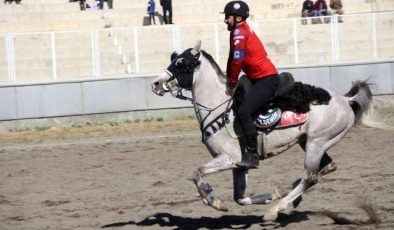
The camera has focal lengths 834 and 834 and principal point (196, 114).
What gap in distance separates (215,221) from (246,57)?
1974 mm

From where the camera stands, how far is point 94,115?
69.3 ft

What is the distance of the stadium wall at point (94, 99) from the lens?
20.9 m

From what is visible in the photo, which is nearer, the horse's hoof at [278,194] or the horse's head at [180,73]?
the horse's head at [180,73]

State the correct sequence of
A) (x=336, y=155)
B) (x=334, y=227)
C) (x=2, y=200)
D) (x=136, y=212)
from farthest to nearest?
(x=336, y=155) → (x=2, y=200) → (x=136, y=212) → (x=334, y=227)

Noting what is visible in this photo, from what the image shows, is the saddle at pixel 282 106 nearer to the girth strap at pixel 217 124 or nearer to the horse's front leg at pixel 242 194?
the girth strap at pixel 217 124

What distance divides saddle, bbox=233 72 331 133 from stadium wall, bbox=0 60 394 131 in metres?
12.1

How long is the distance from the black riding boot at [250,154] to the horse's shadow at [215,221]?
760mm

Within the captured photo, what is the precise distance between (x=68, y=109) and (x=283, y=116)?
12.7 metres

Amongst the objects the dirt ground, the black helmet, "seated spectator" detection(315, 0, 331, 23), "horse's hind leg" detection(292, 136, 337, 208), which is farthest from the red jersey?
"seated spectator" detection(315, 0, 331, 23)

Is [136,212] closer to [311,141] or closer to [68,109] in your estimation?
[311,141]

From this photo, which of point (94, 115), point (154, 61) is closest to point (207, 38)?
point (154, 61)

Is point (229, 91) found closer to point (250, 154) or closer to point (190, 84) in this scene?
point (190, 84)

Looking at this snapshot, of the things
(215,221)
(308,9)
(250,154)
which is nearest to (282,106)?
(250,154)

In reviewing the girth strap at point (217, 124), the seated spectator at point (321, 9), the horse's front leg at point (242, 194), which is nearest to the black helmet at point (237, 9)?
the girth strap at point (217, 124)
